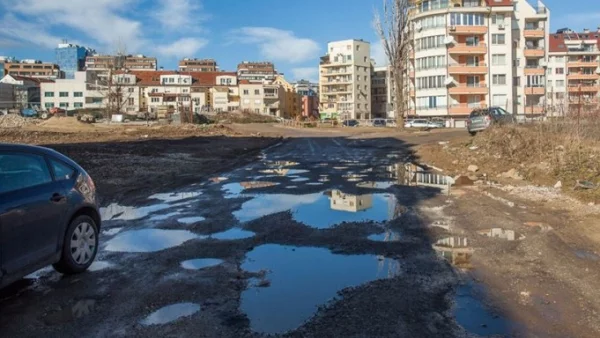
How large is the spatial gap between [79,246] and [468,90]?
245 feet

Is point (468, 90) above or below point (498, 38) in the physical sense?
below

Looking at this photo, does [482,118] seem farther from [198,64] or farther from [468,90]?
[198,64]

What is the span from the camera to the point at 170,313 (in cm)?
476

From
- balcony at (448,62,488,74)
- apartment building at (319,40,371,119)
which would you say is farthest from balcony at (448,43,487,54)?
apartment building at (319,40,371,119)

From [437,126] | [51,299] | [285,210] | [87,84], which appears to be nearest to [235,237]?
[285,210]

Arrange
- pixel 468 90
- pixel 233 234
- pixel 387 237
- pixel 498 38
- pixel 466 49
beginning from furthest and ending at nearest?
pixel 498 38, pixel 468 90, pixel 466 49, pixel 233 234, pixel 387 237

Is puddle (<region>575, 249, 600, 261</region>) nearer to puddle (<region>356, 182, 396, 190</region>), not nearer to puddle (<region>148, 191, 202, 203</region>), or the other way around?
puddle (<region>356, 182, 396, 190</region>)

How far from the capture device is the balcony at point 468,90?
247 feet

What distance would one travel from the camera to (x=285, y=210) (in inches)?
394

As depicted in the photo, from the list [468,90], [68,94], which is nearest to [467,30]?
[468,90]

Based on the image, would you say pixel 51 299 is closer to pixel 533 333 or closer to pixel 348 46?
pixel 533 333

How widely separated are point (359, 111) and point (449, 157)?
109 m

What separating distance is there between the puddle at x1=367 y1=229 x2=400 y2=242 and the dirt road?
15 millimetres

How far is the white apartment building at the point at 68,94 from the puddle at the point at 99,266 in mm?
133481
